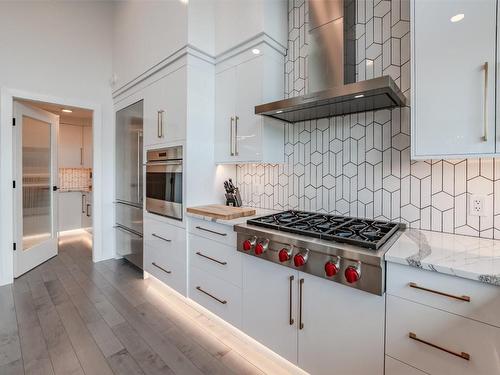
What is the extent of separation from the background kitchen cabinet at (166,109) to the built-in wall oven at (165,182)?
0.14 meters

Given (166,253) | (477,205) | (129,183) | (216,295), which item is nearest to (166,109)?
(129,183)

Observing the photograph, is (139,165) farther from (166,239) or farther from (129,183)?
(166,239)

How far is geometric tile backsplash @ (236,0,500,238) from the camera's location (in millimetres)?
1399

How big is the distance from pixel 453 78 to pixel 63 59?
3997 mm

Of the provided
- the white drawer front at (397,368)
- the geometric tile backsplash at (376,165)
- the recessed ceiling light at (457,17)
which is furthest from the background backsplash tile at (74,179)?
the recessed ceiling light at (457,17)

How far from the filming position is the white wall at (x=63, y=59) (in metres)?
2.74

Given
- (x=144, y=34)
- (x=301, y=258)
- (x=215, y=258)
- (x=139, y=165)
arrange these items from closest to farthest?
(x=301, y=258), (x=215, y=258), (x=144, y=34), (x=139, y=165)

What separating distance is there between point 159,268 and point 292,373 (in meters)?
1.58

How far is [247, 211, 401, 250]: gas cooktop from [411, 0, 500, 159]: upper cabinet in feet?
1.51

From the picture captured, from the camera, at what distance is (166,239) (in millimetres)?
2373

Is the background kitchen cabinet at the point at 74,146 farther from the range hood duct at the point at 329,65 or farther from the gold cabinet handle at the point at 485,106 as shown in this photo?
the gold cabinet handle at the point at 485,106

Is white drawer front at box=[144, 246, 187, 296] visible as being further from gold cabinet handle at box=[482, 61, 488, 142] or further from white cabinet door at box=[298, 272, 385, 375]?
gold cabinet handle at box=[482, 61, 488, 142]

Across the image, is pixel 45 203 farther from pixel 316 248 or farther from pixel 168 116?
pixel 316 248

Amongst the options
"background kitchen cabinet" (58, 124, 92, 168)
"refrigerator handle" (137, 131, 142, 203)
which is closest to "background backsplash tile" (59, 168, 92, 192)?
"background kitchen cabinet" (58, 124, 92, 168)
